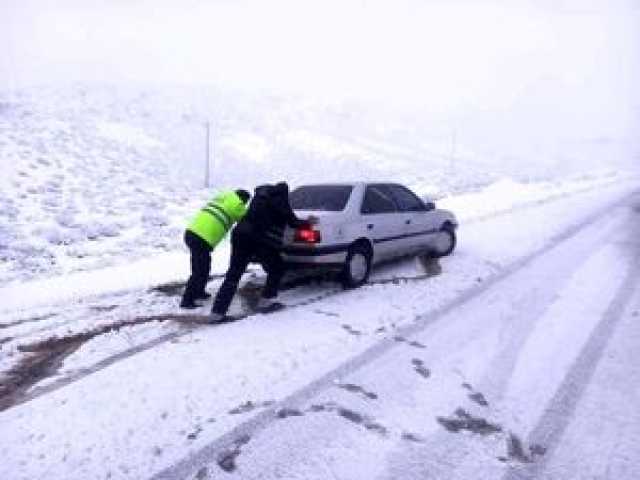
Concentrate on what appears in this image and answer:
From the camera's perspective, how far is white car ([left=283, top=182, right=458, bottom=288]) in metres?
8.08

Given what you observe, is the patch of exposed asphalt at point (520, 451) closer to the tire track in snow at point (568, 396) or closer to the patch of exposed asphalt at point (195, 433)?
the tire track in snow at point (568, 396)

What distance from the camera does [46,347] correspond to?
251 inches

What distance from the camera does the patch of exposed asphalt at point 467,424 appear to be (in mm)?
4571

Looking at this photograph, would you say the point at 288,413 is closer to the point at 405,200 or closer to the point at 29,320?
the point at 29,320

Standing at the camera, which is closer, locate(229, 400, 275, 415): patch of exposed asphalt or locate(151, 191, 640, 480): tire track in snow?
locate(151, 191, 640, 480): tire track in snow

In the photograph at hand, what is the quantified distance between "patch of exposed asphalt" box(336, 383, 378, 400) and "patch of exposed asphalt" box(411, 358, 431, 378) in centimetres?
65

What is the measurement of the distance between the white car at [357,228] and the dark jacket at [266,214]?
0.68 meters

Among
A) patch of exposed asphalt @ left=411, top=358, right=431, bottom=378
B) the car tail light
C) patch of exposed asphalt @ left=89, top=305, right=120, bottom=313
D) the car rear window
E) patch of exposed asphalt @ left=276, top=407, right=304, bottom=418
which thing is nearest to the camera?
patch of exposed asphalt @ left=276, top=407, right=304, bottom=418

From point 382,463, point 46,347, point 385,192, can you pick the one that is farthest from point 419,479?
point 385,192

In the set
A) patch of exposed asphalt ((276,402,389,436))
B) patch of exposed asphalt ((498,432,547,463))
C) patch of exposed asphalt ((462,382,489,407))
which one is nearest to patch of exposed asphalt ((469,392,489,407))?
patch of exposed asphalt ((462,382,489,407))

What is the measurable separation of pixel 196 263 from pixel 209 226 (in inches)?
19.8

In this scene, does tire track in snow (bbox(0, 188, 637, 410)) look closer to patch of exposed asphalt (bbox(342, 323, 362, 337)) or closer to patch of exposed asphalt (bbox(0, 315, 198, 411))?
patch of exposed asphalt (bbox(0, 315, 198, 411))

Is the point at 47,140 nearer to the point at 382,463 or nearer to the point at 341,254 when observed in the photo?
the point at 341,254

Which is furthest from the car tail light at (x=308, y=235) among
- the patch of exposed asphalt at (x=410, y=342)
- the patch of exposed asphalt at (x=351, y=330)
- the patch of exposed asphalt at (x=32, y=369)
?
the patch of exposed asphalt at (x=32, y=369)
